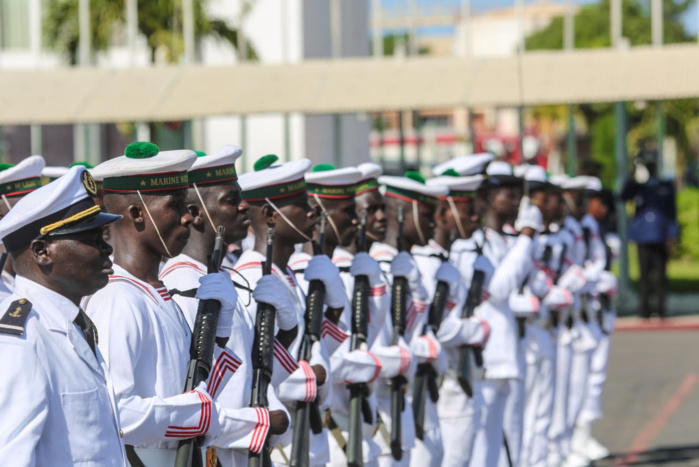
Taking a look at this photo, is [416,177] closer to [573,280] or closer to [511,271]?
[511,271]

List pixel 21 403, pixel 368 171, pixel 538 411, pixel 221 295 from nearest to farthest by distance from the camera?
pixel 21 403, pixel 221 295, pixel 368 171, pixel 538 411

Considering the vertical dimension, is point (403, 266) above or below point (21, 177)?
below

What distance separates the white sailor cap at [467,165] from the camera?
8555mm

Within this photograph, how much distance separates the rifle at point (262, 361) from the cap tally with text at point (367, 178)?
178 centimetres

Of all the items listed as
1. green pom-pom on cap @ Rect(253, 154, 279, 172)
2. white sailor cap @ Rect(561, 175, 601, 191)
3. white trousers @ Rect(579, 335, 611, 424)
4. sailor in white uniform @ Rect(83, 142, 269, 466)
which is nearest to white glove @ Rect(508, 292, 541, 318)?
white trousers @ Rect(579, 335, 611, 424)

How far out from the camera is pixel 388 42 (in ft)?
344

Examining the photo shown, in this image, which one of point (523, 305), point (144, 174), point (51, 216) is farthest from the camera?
point (523, 305)

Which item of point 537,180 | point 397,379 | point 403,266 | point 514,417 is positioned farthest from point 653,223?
point 397,379

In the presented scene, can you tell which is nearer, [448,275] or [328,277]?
[328,277]

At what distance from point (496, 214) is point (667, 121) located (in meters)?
43.5

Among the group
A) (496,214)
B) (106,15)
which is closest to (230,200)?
(496,214)

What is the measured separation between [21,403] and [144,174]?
135cm

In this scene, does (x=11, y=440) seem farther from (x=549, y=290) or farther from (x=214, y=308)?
(x=549, y=290)

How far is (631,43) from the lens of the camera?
60.5m
